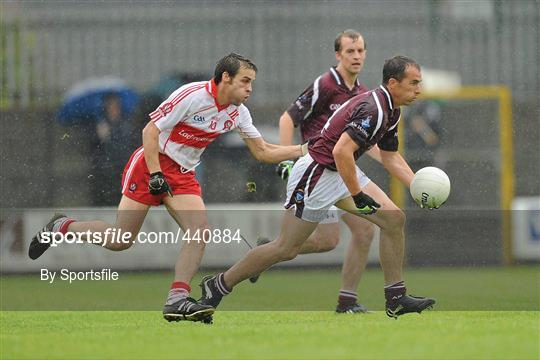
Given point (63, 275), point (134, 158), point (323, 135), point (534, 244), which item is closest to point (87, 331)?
point (134, 158)

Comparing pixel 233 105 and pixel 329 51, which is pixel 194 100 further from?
pixel 329 51

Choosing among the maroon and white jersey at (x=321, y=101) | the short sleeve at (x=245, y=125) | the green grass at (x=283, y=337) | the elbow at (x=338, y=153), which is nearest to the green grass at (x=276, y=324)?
the green grass at (x=283, y=337)

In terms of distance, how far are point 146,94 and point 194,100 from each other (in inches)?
Answer: 241

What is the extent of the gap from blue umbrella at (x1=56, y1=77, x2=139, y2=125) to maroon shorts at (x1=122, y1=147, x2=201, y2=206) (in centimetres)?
533

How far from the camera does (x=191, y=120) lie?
8.74 meters

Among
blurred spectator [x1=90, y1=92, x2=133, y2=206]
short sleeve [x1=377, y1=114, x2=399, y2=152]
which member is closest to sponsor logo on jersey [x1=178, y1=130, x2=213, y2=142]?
short sleeve [x1=377, y1=114, x2=399, y2=152]

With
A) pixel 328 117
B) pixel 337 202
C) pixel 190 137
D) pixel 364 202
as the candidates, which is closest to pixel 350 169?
pixel 364 202

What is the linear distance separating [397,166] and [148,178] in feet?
5.65

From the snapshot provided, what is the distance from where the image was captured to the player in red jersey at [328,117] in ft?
31.3

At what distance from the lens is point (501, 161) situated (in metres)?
15.7

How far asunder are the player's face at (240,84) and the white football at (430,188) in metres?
1.30

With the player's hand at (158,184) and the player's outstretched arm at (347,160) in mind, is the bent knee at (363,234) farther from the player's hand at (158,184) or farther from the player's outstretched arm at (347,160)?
the player's hand at (158,184)

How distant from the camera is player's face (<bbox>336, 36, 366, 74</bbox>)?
32.6ft

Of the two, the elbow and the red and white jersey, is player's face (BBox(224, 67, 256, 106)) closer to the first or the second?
the red and white jersey
